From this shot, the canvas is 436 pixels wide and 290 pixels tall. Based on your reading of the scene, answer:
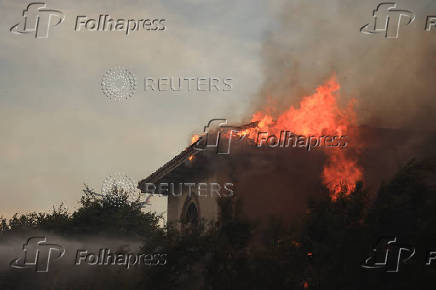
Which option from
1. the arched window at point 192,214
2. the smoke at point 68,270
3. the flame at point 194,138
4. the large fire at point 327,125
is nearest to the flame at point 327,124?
the large fire at point 327,125

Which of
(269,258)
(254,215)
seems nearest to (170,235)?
(269,258)

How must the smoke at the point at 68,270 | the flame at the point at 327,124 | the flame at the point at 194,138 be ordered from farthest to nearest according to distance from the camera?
the flame at the point at 194,138 < the smoke at the point at 68,270 < the flame at the point at 327,124

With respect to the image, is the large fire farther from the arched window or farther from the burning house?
the arched window

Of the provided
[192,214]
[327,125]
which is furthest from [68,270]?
[327,125]

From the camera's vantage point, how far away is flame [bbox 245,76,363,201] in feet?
63.6

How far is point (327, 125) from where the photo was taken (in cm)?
1989

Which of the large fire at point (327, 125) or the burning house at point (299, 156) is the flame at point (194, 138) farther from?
the large fire at point (327, 125)

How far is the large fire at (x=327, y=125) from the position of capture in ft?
63.6

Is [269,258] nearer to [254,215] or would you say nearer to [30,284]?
[254,215]

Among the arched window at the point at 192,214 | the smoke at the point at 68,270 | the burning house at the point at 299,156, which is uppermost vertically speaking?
the burning house at the point at 299,156

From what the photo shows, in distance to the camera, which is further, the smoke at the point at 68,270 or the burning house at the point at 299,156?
the smoke at the point at 68,270

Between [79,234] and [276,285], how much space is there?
18.2 m

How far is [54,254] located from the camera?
26188 millimetres

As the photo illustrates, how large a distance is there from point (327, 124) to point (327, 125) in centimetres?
4
